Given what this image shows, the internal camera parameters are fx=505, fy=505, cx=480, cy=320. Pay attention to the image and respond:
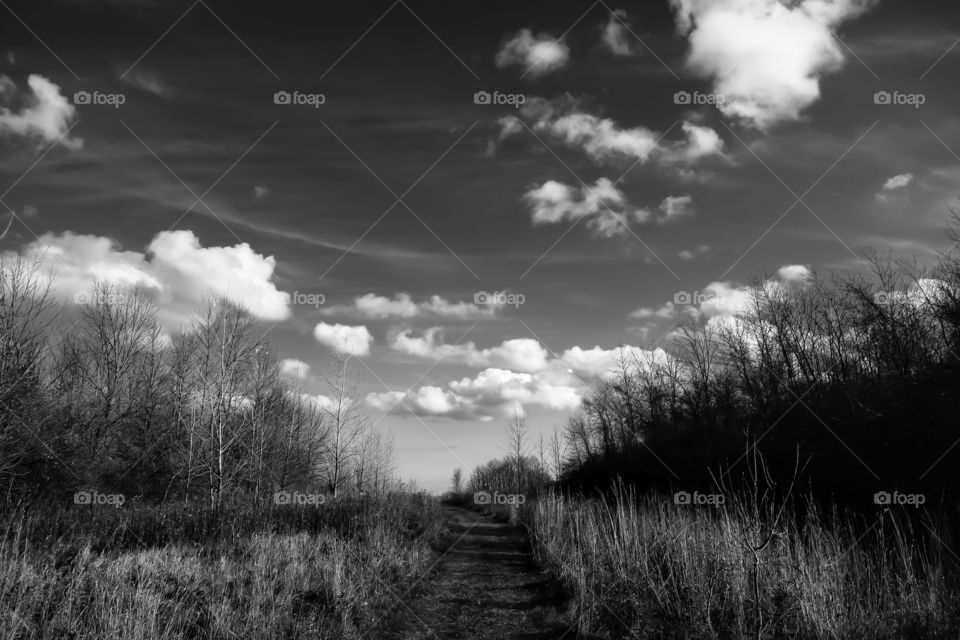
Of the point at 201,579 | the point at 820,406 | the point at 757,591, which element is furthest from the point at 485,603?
the point at 820,406

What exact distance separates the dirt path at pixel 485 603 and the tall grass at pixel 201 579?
559 millimetres

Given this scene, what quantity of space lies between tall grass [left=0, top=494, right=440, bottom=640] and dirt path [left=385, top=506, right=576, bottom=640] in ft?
1.84

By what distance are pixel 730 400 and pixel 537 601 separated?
3440 cm

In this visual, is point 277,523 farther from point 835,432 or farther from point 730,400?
point 730,400

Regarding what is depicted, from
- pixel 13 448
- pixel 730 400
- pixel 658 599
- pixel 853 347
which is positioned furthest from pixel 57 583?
pixel 730 400

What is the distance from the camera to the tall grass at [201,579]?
5.79 metres

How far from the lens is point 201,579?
794cm

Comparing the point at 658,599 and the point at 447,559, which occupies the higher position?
the point at 658,599

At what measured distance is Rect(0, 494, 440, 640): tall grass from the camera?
579 centimetres

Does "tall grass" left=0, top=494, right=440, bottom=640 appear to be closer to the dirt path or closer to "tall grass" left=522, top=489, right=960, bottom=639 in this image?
the dirt path

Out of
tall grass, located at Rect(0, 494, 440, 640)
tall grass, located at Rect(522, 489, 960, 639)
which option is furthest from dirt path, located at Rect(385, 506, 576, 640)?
→ tall grass, located at Rect(522, 489, 960, 639)

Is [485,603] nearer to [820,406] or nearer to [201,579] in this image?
[201,579]

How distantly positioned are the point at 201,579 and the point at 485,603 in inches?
192

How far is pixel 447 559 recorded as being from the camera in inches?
555
